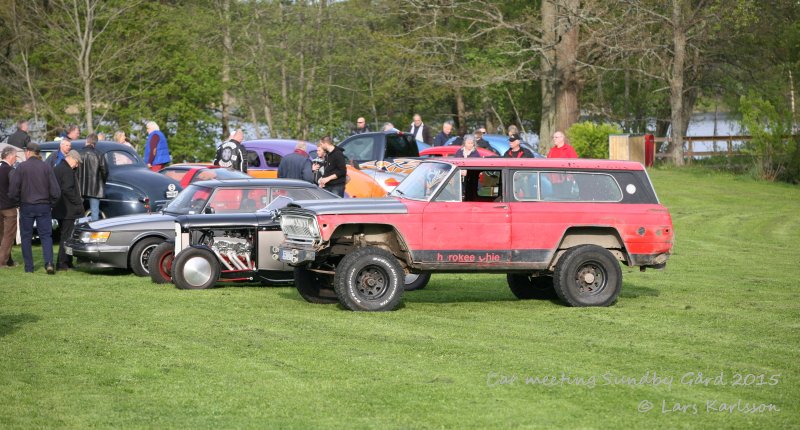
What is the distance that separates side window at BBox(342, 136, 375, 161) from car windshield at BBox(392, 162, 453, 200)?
11.7 m

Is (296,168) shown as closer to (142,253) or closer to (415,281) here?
(142,253)

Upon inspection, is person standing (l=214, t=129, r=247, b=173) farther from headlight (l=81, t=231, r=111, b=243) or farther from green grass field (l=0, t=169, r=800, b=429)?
green grass field (l=0, t=169, r=800, b=429)

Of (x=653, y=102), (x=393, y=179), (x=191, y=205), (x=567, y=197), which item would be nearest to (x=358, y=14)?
(x=653, y=102)

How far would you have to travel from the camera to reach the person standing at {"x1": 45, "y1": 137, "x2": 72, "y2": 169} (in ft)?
63.6

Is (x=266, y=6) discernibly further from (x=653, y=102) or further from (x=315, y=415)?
(x=315, y=415)

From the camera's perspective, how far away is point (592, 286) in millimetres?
13898

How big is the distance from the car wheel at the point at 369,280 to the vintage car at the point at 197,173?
5864mm

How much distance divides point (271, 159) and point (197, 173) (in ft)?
17.3

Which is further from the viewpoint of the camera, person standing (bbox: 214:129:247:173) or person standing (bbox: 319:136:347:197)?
person standing (bbox: 214:129:247:173)

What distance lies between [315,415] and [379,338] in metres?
3.17

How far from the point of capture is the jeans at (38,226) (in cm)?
1798

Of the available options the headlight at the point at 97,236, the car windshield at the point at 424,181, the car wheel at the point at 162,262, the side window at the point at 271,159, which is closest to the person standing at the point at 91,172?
the headlight at the point at 97,236

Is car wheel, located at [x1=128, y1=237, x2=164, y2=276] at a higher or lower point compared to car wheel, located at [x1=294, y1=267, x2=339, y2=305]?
higher

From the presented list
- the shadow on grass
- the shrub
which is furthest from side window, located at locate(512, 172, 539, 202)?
the shrub
